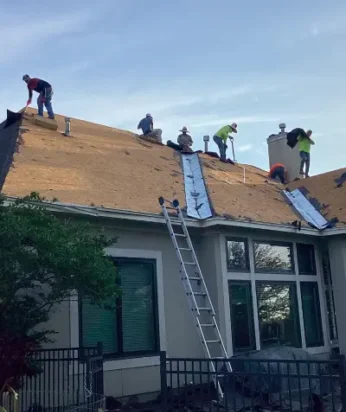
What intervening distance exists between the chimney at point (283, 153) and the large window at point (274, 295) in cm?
460

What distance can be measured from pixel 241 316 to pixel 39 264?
17.3 feet

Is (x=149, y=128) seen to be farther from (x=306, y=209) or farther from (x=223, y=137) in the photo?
(x=306, y=209)

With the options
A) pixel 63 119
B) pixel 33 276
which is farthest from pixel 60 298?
pixel 63 119

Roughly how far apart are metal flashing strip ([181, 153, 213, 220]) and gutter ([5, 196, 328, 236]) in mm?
270

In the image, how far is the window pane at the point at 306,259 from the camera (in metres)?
12.6

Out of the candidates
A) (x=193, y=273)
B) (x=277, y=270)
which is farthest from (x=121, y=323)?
(x=277, y=270)

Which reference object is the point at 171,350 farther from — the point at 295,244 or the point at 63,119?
the point at 63,119

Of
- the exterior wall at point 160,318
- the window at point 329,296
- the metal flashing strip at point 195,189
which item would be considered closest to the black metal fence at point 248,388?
the exterior wall at point 160,318

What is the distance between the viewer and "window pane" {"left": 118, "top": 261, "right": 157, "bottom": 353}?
9.81 m

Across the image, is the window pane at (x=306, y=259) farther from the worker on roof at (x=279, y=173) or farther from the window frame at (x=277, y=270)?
the worker on roof at (x=279, y=173)

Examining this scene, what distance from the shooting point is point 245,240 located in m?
11.4

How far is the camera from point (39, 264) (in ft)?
22.6

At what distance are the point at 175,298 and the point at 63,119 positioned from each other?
6.03 meters

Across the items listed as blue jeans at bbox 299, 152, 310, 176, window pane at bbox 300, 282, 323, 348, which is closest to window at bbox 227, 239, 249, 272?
window pane at bbox 300, 282, 323, 348
